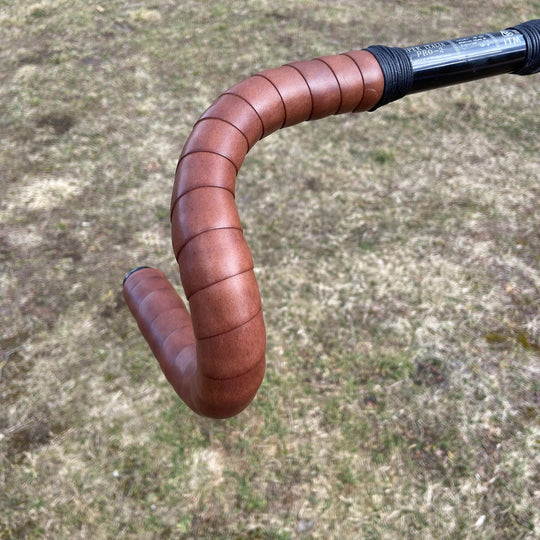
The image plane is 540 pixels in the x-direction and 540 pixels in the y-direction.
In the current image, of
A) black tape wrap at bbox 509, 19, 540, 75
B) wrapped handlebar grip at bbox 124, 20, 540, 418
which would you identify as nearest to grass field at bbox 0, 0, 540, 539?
wrapped handlebar grip at bbox 124, 20, 540, 418

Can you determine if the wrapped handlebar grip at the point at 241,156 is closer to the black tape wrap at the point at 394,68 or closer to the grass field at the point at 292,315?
the black tape wrap at the point at 394,68

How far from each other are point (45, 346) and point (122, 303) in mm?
809

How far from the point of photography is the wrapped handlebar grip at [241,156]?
7.99 feet

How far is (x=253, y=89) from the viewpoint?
9.11 feet

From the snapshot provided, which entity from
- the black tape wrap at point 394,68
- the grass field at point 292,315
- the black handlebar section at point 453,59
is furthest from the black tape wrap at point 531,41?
the grass field at point 292,315

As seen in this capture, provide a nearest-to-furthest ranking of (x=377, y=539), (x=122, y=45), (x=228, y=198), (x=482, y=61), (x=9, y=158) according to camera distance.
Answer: (x=228, y=198) → (x=482, y=61) → (x=377, y=539) → (x=9, y=158) → (x=122, y=45)

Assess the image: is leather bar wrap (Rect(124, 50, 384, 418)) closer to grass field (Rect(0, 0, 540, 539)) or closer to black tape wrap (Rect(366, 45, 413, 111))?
black tape wrap (Rect(366, 45, 413, 111))

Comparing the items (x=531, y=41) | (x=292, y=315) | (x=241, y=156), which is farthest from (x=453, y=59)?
(x=292, y=315)

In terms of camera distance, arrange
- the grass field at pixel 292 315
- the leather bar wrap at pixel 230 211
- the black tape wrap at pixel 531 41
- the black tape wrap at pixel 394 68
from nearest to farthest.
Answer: the leather bar wrap at pixel 230 211 < the black tape wrap at pixel 394 68 < the black tape wrap at pixel 531 41 < the grass field at pixel 292 315

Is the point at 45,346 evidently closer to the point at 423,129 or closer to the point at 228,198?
the point at 228,198

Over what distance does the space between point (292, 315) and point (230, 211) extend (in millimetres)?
2540

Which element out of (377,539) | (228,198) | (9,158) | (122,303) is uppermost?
(228,198)

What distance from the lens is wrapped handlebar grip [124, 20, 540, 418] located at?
2436 millimetres

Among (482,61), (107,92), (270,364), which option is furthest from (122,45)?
(482,61)
